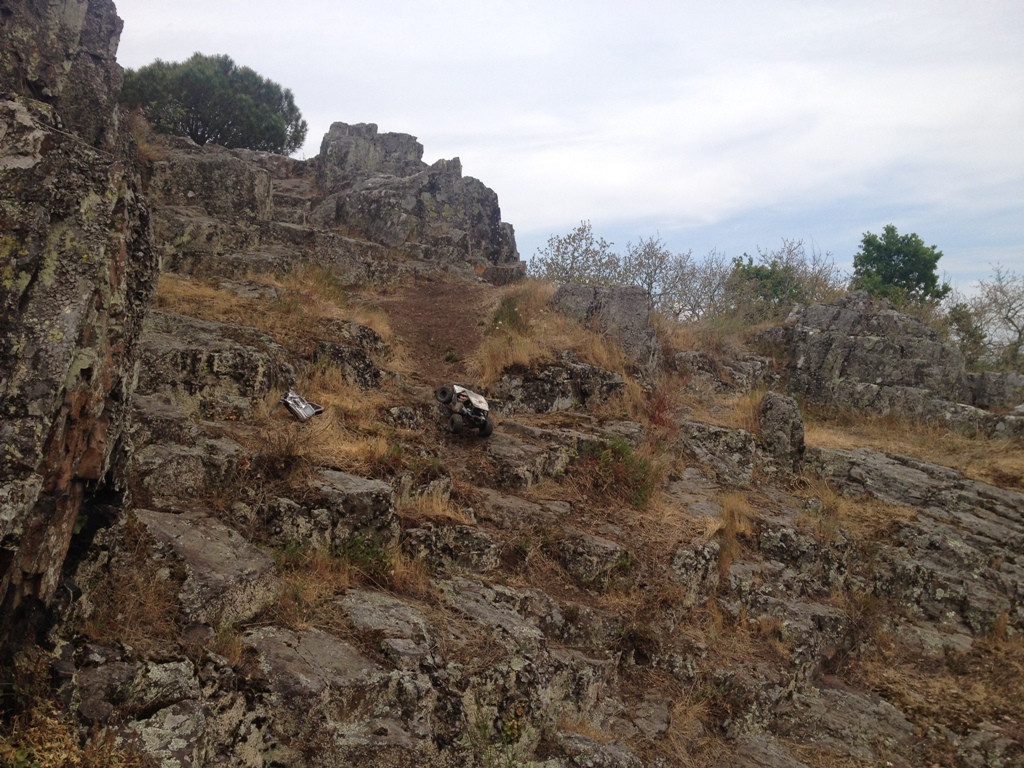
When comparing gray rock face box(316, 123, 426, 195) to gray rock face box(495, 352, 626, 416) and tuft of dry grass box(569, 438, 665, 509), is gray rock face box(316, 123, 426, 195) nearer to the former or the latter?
gray rock face box(495, 352, 626, 416)

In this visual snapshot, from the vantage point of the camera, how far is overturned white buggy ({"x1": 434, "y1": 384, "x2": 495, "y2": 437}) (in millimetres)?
9195

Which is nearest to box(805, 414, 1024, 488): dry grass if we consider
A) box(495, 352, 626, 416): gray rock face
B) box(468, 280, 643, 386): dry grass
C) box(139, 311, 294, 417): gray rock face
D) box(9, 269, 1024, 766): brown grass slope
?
box(9, 269, 1024, 766): brown grass slope

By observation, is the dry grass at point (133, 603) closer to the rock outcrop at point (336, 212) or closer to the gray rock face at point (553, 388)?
the gray rock face at point (553, 388)

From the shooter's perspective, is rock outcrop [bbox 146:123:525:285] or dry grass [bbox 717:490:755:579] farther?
rock outcrop [bbox 146:123:525:285]

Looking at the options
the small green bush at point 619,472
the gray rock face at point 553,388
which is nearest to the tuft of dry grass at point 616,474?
the small green bush at point 619,472

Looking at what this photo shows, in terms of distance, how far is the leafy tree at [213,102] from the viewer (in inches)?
891

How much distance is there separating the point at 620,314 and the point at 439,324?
11.3 feet

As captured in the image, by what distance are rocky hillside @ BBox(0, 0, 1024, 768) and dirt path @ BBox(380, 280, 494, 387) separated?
0.37 feet

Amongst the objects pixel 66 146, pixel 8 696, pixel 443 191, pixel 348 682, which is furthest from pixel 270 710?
pixel 443 191

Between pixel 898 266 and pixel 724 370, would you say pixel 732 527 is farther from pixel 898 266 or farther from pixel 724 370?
pixel 898 266

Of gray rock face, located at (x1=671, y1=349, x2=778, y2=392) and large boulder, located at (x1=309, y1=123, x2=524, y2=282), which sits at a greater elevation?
large boulder, located at (x1=309, y1=123, x2=524, y2=282)

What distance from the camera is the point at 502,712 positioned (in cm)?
503

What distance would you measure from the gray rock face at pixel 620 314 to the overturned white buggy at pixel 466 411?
4.30m

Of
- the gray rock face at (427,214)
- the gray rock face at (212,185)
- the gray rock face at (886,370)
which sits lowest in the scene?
the gray rock face at (886,370)
